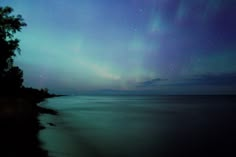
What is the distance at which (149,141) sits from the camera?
26828 millimetres

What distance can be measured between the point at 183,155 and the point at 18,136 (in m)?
A: 14.9

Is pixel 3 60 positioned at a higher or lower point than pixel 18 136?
higher

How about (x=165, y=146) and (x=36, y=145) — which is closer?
(x=36, y=145)

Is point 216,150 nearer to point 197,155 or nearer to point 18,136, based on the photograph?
point 197,155

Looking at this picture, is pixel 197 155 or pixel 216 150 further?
pixel 216 150

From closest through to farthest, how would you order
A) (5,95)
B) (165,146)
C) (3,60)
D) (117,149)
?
1. (117,149)
2. (165,146)
3. (3,60)
4. (5,95)

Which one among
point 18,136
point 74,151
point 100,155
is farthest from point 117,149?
point 18,136

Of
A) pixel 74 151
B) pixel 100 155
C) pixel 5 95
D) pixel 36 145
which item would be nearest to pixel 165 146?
pixel 100 155

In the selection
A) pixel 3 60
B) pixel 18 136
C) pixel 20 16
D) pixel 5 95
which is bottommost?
pixel 18 136

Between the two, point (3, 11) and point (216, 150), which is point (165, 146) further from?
point (3, 11)

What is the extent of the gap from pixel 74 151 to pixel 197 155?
10834mm

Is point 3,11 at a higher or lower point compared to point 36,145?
higher

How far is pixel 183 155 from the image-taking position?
818 inches

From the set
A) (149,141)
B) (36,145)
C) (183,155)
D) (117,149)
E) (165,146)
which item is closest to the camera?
(36,145)
